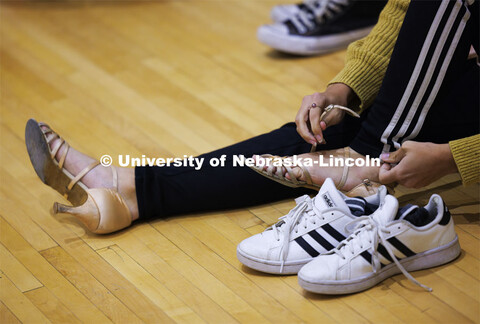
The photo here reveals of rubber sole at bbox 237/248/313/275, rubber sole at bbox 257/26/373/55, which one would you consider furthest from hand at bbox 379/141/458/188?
rubber sole at bbox 257/26/373/55

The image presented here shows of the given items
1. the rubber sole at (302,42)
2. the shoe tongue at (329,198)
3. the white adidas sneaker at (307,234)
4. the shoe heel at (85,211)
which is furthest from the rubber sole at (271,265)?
the rubber sole at (302,42)

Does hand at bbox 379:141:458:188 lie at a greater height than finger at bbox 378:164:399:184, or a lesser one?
greater

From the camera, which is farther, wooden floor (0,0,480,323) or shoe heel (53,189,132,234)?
shoe heel (53,189,132,234)

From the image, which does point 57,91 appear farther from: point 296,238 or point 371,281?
point 371,281

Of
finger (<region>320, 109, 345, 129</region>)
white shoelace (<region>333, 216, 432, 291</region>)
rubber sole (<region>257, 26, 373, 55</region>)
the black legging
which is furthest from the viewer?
rubber sole (<region>257, 26, 373, 55</region>)

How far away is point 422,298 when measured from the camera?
3.59ft

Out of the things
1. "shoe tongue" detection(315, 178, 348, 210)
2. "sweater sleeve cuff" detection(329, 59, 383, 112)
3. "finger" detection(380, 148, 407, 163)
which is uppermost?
"sweater sleeve cuff" detection(329, 59, 383, 112)

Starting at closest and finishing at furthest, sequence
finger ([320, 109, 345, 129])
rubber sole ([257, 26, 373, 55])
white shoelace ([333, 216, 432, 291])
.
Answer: white shoelace ([333, 216, 432, 291]), finger ([320, 109, 345, 129]), rubber sole ([257, 26, 373, 55])

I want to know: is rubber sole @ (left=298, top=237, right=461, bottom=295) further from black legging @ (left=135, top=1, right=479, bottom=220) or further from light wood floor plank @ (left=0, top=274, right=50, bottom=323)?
light wood floor plank @ (left=0, top=274, right=50, bottom=323)

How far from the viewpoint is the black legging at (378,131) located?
1.18 metres

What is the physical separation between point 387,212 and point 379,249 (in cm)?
6

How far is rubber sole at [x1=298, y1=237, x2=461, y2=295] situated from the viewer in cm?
108

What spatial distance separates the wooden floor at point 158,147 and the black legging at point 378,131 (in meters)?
0.05

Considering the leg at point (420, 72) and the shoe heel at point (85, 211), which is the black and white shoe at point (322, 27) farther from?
the shoe heel at point (85, 211)
